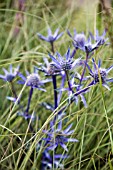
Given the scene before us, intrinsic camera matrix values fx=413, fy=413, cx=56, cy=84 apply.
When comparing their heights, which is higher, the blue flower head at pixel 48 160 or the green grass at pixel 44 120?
the green grass at pixel 44 120

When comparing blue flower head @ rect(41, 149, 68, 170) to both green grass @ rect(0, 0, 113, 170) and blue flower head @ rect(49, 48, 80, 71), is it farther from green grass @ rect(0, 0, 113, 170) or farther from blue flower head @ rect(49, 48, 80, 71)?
blue flower head @ rect(49, 48, 80, 71)

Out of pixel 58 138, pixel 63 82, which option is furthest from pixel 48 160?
pixel 63 82

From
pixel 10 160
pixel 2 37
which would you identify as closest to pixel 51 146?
pixel 10 160

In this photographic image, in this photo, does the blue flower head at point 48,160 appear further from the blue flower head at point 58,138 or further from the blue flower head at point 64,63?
the blue flower head at point 64,63

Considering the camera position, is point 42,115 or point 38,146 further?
point 42,115

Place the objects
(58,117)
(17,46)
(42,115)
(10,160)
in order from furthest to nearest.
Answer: (17,46) < (42,115) < (10,160) < (58,117)

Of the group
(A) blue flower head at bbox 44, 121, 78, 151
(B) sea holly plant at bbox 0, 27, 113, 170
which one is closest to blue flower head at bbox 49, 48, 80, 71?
(B) sea holly plant at bbox 0, 27, 113, 170

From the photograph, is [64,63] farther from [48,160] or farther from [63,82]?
[48,160]

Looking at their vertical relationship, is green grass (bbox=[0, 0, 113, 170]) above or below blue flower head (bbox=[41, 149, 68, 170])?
above

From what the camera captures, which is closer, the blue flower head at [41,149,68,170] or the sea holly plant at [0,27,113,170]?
the sea holly plant at [0,27,113,170]

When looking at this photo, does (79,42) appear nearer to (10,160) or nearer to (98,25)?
(10,160)

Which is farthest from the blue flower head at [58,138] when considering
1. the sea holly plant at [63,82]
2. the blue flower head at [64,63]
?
the blue flower head at [64,63]
